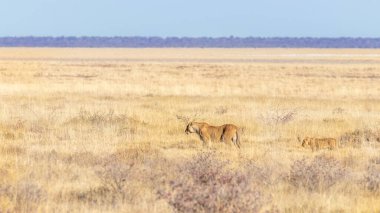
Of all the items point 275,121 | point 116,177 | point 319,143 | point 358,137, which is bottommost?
point 275,121

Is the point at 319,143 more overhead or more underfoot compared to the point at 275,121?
more overhead

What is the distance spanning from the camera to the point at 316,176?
33.8 ft

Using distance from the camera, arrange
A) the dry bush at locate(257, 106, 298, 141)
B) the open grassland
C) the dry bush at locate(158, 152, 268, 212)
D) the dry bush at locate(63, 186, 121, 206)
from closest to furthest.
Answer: the dry bush at locate(158, 152, 268, 212) → the open grassland → the dry bush at locate(63, 186, 121, 206) → the dry bush at locate(257, 106, 298, 141)

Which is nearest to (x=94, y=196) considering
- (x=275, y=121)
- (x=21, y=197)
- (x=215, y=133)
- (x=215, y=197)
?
(x=21, y=197)

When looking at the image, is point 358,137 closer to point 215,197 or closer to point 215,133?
point 215,133

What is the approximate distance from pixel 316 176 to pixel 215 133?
4.46 meters

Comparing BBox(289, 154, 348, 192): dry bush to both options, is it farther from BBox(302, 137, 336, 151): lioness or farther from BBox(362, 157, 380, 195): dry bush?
BBox(302, 137, 336, 151): lioness

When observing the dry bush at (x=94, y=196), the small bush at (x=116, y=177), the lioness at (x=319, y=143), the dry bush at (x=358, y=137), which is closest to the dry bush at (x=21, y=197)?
the dry bush at (x=94, y=196)

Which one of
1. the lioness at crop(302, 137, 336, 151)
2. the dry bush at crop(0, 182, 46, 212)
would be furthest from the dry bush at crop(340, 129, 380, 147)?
the dry bush at crop(0, 182, 46, 212)

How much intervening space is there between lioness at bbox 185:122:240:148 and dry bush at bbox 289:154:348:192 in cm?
363

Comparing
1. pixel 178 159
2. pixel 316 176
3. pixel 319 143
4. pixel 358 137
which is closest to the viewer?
pixel 316 176

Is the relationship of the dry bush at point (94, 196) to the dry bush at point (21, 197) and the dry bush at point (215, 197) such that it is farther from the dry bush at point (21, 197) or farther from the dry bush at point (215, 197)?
the dry bush at point (215, 197)

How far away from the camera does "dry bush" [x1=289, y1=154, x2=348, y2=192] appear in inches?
399

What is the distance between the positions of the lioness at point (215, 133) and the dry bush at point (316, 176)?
3.63m
